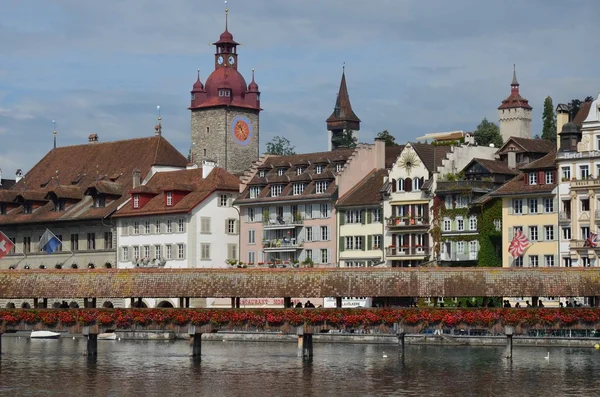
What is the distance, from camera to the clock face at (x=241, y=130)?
133 metres

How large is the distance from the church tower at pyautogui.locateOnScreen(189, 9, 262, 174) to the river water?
46502mm

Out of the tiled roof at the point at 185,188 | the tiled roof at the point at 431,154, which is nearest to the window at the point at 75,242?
the tiled roof at the point at 185,188

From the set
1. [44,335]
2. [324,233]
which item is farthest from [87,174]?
[44,335]

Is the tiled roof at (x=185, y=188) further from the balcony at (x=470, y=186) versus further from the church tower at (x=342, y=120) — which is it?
the church tower at (x=342, y=120)

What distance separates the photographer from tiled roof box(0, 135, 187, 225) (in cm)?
11875

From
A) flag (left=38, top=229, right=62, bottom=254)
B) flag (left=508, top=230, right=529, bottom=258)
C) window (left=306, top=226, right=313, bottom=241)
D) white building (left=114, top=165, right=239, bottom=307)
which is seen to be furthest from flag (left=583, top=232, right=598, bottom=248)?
flag (left=38, top=229, right=62, bottom=254)

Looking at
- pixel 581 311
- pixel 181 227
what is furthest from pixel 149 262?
pixel 581 311

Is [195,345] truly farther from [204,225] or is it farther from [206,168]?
[206,168]

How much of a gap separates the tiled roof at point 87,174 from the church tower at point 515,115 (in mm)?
52411

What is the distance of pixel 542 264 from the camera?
94.9 m

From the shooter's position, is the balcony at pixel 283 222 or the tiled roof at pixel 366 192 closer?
the tiled roof at pixel 366 192

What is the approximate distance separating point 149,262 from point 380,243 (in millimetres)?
18338

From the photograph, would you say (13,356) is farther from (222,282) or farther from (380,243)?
(380,243)

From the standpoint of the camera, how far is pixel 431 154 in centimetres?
10362
